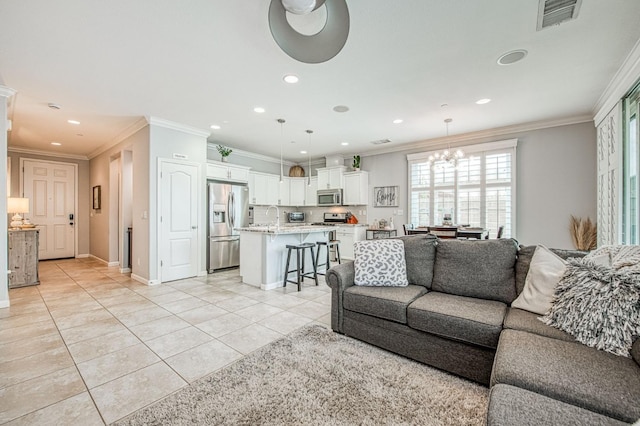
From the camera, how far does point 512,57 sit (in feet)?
9.24

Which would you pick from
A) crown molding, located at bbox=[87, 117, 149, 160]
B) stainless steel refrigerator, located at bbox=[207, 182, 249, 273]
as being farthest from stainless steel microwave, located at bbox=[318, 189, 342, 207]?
crown molding, located at bbox=[87, 117, 149, 160]

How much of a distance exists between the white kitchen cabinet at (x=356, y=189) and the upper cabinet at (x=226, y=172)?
2504mm

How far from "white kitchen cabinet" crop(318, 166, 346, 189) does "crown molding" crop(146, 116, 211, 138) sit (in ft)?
10.4

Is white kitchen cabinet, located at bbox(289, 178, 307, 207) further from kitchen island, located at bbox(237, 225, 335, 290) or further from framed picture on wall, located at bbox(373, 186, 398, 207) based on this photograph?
kitchen island, located at bbox(237, 225, 335, 290)

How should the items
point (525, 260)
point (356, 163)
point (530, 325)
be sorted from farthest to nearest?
point (356, 163) → point (525, 260) → point (530, 325)

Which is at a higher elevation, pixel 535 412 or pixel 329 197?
pixel 329 197

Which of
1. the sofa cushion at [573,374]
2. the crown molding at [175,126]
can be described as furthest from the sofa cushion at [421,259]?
the crown molding at [175,126]

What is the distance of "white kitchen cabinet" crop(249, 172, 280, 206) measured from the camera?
22.7ft

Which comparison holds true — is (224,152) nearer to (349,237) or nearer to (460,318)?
(349,237)

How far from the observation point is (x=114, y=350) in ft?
7.98

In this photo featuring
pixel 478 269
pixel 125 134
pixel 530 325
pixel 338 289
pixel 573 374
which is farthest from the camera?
pixel 125 134

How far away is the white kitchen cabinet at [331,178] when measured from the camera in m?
7.27

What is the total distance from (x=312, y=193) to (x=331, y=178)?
0.83 metres

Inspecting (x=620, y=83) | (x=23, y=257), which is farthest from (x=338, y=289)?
(x=23, y=257)
